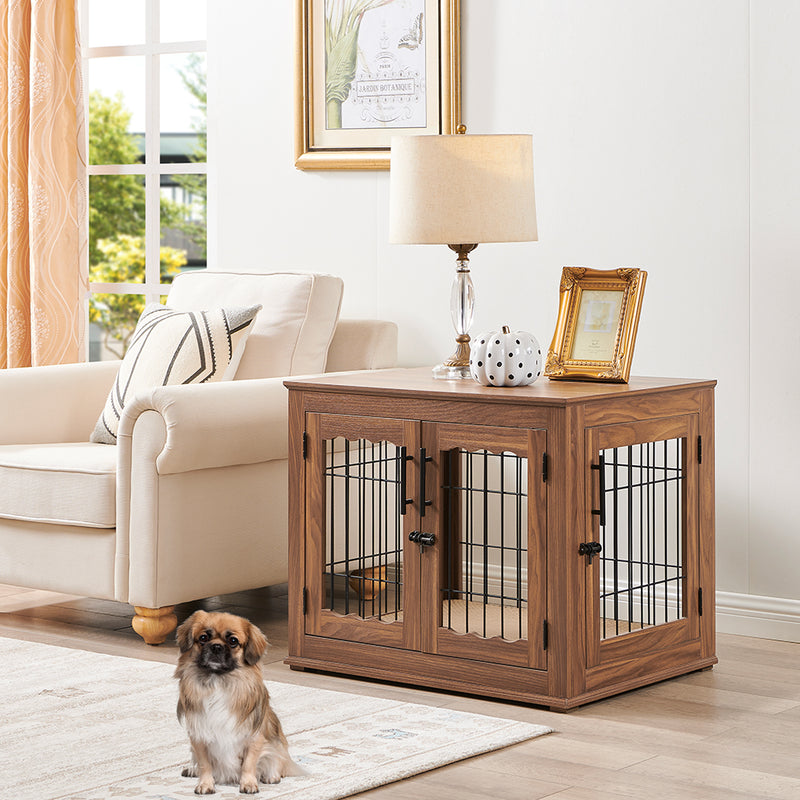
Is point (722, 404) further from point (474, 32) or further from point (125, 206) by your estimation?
point (125, 206)

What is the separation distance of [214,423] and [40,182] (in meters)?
1.69

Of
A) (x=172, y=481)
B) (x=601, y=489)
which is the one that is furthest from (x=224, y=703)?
(x=172, y=481)

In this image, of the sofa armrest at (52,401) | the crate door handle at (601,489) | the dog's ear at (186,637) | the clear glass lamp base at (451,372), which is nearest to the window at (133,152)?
the sofa armrest at (52,401)

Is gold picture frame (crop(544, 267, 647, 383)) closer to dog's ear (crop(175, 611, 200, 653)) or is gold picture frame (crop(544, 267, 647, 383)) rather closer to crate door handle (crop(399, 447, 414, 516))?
crate door handle (crop(399, 447, 414, 516))

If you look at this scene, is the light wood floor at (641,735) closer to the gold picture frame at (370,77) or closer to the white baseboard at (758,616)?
the white baseboard at (758,616)

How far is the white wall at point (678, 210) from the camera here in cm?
341

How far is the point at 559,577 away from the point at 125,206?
877 centimetres

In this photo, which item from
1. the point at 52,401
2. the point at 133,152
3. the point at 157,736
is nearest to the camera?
the point at 157,736

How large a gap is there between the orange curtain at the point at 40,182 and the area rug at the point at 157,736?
1.76 m

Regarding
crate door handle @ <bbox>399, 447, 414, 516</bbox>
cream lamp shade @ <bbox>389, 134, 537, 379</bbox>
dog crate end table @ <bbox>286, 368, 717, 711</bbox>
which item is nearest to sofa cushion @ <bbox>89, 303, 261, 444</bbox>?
dog crate end table @ <bbox>286, 368, 717, 711</bbox>

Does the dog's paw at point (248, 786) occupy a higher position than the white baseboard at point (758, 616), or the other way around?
the white baseboard at point (758, 616)

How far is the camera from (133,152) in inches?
427

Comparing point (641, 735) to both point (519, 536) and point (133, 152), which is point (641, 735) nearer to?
point (519, 536)

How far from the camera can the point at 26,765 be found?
2.48 m
